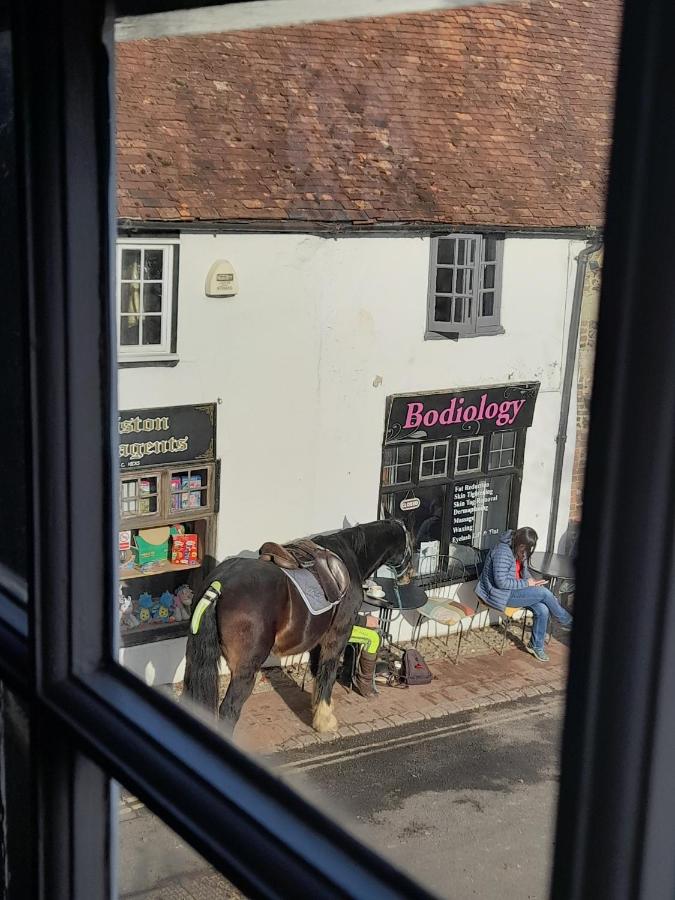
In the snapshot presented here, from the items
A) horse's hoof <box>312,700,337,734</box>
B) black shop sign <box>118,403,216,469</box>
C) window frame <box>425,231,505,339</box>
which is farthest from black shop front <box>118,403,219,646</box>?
window frame <box>425,231,505,339</box>

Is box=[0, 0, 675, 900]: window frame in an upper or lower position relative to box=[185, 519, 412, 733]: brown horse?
upper

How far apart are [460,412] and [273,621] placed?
24.2 inches

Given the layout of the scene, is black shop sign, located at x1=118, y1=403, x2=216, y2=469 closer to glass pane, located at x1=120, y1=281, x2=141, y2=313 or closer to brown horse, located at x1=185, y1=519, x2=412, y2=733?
glass pane, located at x1=120, y1=281, x2=141, y2=313

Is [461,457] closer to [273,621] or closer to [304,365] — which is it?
[273,621]

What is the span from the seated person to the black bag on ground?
278mm

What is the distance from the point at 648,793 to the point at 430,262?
952 mm

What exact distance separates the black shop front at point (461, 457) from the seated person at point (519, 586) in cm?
3

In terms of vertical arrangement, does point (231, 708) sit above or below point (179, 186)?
below

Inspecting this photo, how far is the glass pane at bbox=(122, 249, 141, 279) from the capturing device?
3.59 feet

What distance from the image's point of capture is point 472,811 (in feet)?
2.85

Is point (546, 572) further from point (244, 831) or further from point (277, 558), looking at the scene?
point (277, 558)

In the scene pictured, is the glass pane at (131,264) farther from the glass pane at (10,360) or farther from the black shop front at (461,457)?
the black shop front at (461,457)

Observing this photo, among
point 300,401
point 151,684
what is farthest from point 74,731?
point 300,401

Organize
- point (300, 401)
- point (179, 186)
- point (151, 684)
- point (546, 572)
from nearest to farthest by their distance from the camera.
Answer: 1. point (546, 572)
2. point (151, 684)
3. point (179, 186)
4. point (300, 401)
